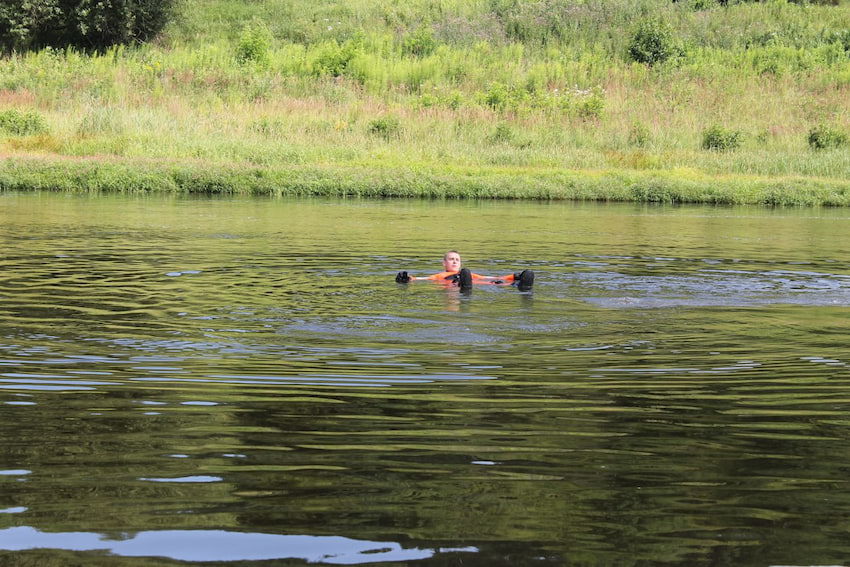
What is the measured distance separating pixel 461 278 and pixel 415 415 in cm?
650

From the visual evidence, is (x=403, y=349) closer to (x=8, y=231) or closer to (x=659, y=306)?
(x=659, y=306)

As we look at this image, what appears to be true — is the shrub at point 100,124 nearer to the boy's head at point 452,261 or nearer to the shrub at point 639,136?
the shrub at point 639,136

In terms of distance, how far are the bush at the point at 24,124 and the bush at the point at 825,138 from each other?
2467 centimetres

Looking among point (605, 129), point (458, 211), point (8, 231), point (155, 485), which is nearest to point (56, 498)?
point (155, 485)

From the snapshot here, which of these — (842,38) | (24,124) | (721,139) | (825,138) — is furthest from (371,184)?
(842,38)

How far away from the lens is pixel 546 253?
58.5 ft

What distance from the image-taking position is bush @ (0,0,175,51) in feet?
163

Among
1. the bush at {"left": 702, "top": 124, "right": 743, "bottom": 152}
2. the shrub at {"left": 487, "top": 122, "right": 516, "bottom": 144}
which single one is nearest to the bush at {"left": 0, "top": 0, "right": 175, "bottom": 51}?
the shrub at {"left": 487, "top": 122, "right": 516, "bottom": 144}

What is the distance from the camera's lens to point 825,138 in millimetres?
36469

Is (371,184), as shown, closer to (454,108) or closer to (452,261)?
(454,108)

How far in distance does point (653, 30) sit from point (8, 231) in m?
32.5

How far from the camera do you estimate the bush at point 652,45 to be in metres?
45.7

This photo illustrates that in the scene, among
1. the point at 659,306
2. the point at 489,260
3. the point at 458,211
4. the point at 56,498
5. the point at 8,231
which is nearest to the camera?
the point at 56,498

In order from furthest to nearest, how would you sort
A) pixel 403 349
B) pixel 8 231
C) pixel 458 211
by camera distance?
pixel 458 211 < pixel 8 231 < pixel 403 349
